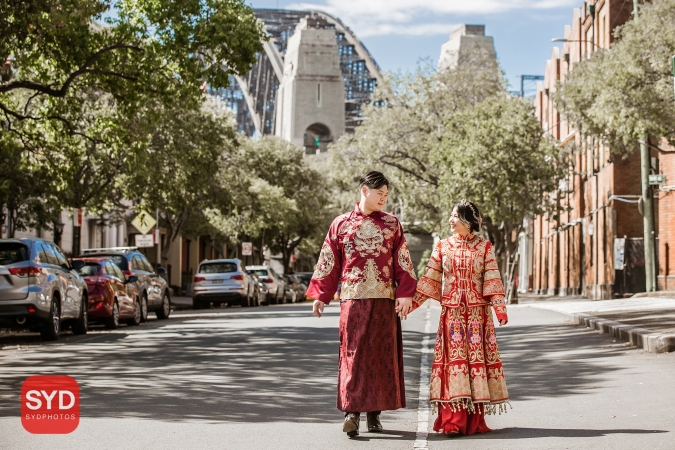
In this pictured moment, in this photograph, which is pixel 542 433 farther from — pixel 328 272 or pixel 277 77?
pixel 277 77

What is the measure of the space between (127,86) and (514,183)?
21461 millimetres

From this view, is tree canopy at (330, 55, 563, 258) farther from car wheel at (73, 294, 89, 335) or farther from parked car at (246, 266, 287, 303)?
car wheel at (73, 294, 89, 335)

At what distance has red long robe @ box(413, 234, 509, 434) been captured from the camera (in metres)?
7.99

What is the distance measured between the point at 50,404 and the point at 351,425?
3500 mm

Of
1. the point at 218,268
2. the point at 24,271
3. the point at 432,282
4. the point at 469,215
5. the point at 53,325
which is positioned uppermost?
the point at 469,215

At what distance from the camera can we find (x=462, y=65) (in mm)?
49625

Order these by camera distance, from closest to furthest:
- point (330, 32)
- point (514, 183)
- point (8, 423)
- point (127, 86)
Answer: point (8, 423) < point (127, 86) < point (514, 183) < point (330, 32)

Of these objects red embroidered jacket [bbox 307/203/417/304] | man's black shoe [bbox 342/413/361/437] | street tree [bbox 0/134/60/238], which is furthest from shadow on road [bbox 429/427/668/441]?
street tree [bbox 0/134/60/238]

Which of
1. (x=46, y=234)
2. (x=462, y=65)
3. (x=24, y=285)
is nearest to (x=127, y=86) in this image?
(x=24, y=285)

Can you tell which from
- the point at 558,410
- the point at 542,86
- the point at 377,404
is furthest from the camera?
the point at 542,86

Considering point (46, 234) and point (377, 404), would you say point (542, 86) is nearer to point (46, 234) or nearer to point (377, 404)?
point (46, 234)

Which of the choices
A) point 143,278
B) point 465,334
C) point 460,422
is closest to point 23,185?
point 143,278

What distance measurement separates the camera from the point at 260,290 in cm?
4094

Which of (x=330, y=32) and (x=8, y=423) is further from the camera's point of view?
(x=330, y=32)
